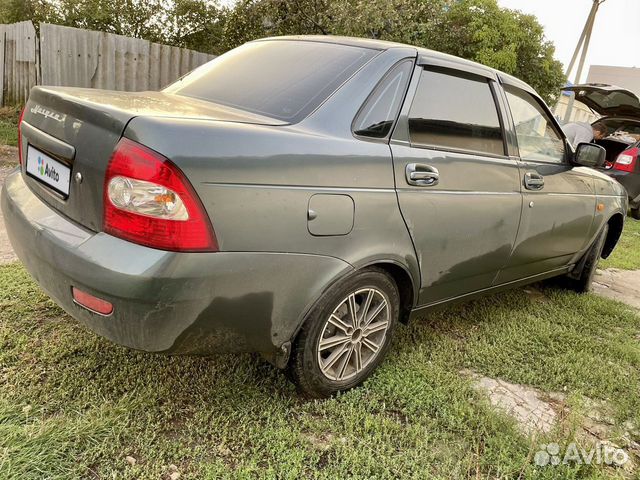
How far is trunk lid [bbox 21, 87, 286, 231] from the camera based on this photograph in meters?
1.78

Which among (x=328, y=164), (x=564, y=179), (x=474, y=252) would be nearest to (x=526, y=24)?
(x=564, y=179)

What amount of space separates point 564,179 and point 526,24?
33.3ft

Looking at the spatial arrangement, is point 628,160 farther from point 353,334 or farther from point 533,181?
point 353,334

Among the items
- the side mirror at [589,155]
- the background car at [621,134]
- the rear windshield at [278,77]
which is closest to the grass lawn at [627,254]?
the background car at [621,134]

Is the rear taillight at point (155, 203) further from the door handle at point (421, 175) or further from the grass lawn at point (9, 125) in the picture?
the grass lawn at point (9, 125)

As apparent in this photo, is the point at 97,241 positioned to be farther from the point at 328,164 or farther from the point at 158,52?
the point at 158,52

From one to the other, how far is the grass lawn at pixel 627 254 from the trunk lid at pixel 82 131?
5.09 meters

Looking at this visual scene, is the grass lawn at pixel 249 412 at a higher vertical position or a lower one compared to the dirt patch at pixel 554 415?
higher

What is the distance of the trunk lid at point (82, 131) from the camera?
1.78 m

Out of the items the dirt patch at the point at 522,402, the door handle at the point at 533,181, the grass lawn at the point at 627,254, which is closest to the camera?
the dirt patch at the point at 522,402

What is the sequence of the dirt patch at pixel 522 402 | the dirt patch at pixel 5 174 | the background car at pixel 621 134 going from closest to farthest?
1. the dirt patch at pixel 522 402
2. the dirt patch at pixel 5 174
3. the background car at pixel 621 134

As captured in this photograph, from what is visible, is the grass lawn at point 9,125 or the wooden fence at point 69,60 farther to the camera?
the wooden fence at point 69,60

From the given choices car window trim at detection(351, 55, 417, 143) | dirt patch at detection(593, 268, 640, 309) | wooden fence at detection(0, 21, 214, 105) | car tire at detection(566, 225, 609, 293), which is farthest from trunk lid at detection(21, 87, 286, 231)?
wooden fence at detection(0, 21, 214, 105)

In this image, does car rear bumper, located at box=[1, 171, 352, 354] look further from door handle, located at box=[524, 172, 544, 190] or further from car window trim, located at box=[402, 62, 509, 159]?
door handle, located at box=[524, 172, 544, 190]
